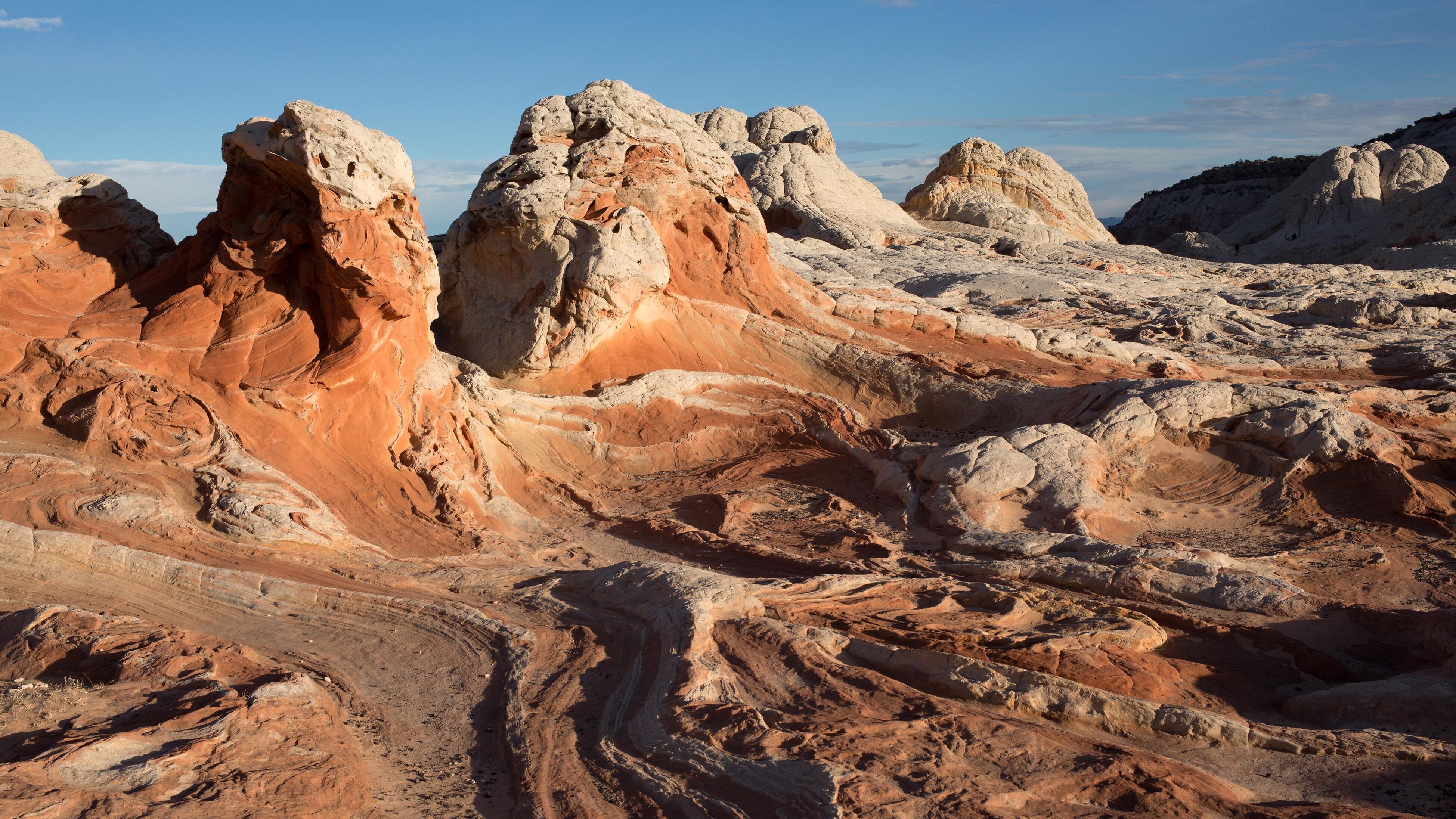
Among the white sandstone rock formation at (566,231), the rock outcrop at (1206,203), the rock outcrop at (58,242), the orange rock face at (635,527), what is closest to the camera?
the orange rock face at (635,527)

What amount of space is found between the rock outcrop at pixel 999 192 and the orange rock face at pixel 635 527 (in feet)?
49.8

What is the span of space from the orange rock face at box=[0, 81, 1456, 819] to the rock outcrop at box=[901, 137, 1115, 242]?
15.2 meters

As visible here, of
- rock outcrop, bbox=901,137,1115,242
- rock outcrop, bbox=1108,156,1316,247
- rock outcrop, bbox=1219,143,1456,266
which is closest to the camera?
rock outcrop, bbox=1219,143,1456,266

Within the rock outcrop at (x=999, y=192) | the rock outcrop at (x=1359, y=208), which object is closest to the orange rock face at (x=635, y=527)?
the rock outcrop at (x=999, y=192)

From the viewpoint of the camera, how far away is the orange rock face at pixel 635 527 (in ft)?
16.5

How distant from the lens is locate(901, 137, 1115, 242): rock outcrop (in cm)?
3038

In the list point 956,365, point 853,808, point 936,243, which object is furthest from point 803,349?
point 936,243

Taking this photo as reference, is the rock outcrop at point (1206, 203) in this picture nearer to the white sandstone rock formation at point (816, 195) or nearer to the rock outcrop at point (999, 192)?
the rock outcrop at point (999, 192)

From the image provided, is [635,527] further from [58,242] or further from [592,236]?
[58,242]

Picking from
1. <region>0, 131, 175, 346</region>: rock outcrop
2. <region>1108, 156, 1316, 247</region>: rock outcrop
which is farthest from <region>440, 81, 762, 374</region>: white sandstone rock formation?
<region>1108, 156, 1316, 247</region>: rock outcrop

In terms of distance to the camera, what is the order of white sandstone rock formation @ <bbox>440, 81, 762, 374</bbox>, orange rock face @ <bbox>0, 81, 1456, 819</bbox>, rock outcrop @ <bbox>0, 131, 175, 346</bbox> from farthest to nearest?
white sandstone rock formation @ <bbox>440, 81, 762, 374</bbox> → rock outcrop @ <bbox>0, 131, 175, 346</bbox> → orange rock face @ <bbox>0, 81, 1456, 819</bbox>

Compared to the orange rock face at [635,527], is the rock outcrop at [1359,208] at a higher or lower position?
higher

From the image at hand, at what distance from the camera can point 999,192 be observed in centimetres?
3102

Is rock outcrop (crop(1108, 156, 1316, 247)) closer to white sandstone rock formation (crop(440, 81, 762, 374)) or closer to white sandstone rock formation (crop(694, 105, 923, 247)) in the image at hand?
white sandstone rock formation (crop(694, 105, 923, 247))
